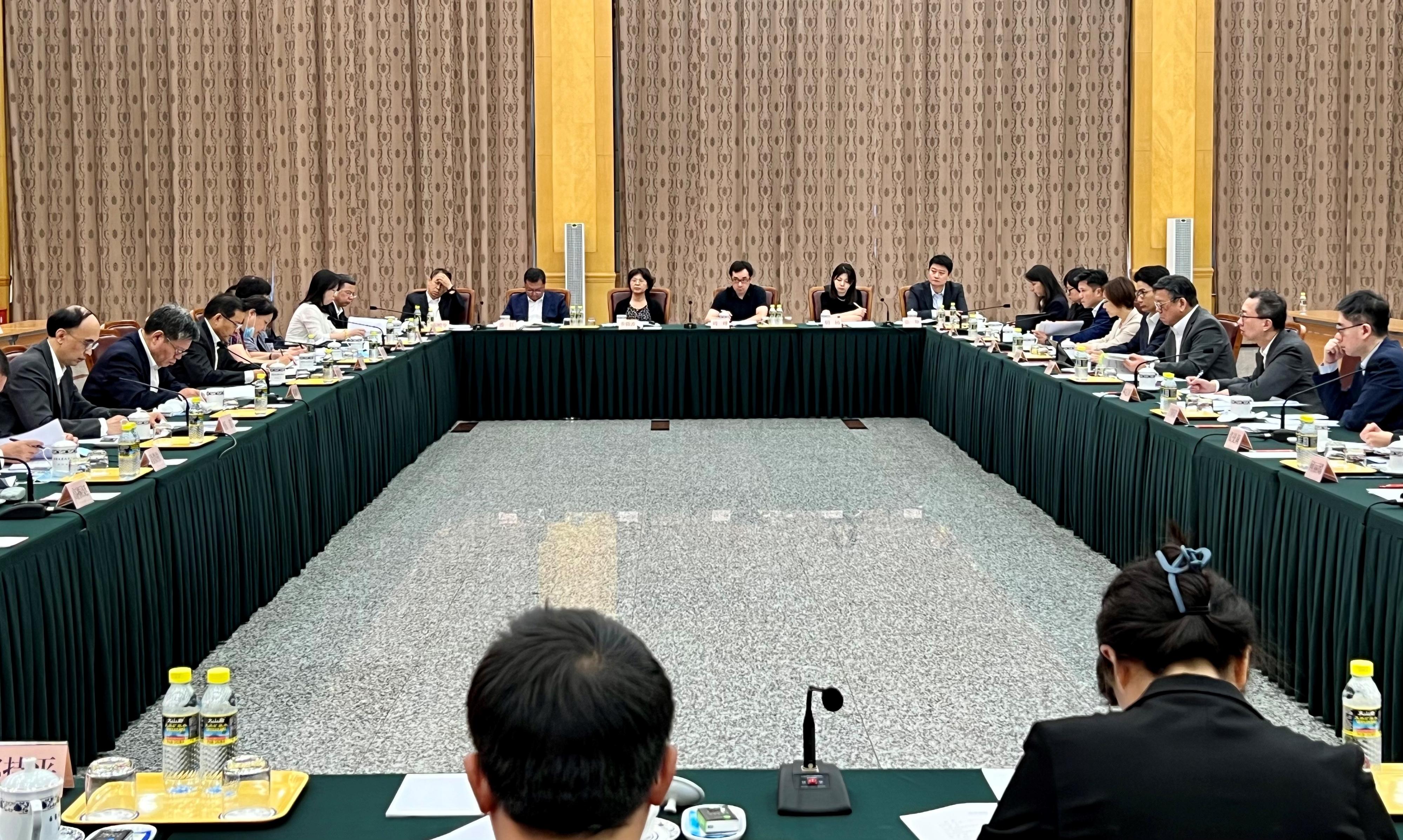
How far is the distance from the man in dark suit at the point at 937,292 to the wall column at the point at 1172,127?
3056 mm

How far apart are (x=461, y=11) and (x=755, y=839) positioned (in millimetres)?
11918

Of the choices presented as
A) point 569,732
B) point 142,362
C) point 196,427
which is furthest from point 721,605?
point 569,732

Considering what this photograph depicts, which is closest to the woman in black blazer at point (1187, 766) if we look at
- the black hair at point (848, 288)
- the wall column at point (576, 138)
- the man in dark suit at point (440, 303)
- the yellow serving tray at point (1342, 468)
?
the yellow serving tray at point (1342, 468)

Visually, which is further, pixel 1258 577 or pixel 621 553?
pixel 621 553

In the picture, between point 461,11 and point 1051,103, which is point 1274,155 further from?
point 461,11

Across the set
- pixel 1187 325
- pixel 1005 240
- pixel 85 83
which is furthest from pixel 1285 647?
pixel 85 83

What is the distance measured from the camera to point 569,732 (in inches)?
44.0

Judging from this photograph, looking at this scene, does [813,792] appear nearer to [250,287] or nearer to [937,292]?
[250,287]

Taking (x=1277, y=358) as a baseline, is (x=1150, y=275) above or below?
above

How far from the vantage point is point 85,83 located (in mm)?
13039

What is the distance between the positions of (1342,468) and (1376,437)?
321 millimetres

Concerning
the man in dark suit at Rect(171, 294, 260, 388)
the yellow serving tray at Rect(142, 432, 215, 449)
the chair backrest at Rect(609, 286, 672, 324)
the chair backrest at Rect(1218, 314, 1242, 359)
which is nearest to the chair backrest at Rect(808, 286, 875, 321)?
the chair backrest at Rect(609, 286, 672, 324)

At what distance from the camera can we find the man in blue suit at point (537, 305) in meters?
9.96

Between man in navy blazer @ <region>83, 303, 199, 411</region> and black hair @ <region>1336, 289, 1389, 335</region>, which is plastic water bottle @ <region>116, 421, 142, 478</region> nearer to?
man in navy blazer @ <region>83, 303, 199, 411</region>
